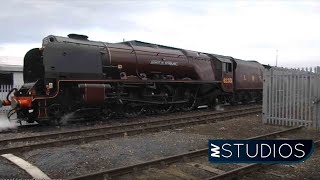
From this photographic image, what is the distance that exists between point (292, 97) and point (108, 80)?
6708mm

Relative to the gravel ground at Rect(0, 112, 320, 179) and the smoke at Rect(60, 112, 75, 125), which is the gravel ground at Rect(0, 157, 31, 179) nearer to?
A: the gravel ground at Rect(0, 112, 320, 179)

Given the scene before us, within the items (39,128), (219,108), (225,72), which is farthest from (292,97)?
(225,72)

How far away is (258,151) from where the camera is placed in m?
4.25

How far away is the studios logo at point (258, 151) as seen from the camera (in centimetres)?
425

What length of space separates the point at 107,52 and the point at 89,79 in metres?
1.65

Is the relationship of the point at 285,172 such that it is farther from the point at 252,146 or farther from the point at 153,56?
Result: the point at 153,56

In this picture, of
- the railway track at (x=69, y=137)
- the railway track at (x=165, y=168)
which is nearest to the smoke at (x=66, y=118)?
the railway track at (x=69, y=137)

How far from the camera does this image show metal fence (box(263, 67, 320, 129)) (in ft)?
38.3

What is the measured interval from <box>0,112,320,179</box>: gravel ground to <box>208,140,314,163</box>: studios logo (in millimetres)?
3252

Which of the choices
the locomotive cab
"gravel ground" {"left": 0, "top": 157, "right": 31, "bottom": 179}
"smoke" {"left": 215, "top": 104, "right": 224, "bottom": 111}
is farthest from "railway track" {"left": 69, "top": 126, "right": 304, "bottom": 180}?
the locomotive cab

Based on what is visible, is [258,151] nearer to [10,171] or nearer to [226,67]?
[10,171]

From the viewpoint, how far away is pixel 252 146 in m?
4.27

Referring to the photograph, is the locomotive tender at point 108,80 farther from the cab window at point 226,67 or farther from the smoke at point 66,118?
the cab window at point 226,67

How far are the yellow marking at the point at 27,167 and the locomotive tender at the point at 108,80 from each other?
4535 millimetres
